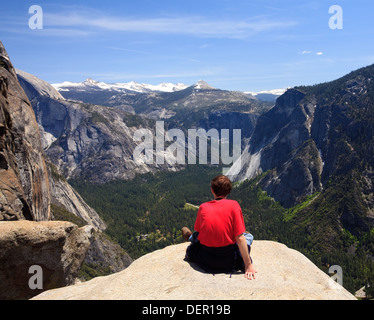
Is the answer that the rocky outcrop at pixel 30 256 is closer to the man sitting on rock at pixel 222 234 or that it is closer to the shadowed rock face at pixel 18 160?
the shadowed rock face at pixel 18 160

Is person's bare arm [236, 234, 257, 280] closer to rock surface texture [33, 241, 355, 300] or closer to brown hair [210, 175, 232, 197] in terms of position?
rock surface texture [33, 241, 355, 300]

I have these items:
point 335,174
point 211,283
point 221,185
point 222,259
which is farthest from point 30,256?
point 335,174

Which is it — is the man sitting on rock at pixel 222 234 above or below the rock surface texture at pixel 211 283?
above

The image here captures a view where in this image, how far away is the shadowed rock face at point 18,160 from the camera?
2025cm

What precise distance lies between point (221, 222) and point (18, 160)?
21741 mm

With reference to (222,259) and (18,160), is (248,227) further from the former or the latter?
(222,259)

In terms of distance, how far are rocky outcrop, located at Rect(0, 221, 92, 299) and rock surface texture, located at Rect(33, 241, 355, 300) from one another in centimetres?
419

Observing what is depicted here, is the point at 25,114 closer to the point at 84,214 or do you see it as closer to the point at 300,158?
the point at 84,214

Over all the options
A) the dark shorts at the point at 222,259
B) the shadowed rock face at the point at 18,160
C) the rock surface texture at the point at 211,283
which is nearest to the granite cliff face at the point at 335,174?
the shadowed rock face at the point at 18,160

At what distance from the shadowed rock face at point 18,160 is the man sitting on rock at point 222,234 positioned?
13954 millimetres

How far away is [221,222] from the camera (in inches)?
456

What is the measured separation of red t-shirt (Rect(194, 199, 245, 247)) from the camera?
448 inches

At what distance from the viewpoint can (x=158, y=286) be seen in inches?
447

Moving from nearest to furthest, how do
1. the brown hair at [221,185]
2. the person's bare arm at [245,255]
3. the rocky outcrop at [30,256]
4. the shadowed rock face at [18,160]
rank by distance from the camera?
the person's bare arm at [245,255] → the brown hair at [221,185] → the rocky outcrop at [30,256] → the shadowed rock face at [18,160]
